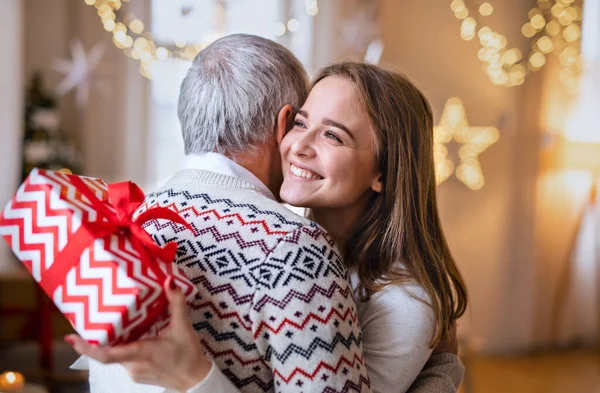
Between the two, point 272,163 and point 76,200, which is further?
point 272,163

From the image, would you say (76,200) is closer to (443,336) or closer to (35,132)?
(443,336)

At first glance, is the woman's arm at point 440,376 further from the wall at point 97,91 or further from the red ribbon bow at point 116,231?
the wall at point 97,91

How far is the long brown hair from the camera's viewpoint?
4.63 feet

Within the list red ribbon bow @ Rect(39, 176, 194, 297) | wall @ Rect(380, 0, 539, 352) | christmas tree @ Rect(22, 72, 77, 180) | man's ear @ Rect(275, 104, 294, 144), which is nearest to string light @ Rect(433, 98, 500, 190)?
wall @ Rect(380, 0, 539, 352)

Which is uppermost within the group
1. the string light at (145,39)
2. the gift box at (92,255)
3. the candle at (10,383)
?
the string light at (145,39)

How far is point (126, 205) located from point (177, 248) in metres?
0.12

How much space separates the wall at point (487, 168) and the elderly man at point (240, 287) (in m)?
3.40

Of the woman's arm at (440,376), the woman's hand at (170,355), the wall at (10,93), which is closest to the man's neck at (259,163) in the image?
the woman's hand at (170,355)

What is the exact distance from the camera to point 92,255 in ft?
3.13

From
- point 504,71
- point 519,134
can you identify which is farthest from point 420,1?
point 519,134

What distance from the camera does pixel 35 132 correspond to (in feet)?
13.6

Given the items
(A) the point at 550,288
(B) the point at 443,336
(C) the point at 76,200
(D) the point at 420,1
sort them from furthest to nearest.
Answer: (A) the point at 550,288 < (D) the point at 420,1 < (B) the point at 443,336 < (C) the point at 76,200

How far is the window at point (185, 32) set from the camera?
438 cm

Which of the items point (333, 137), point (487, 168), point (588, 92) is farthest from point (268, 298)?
point (588, 92)
